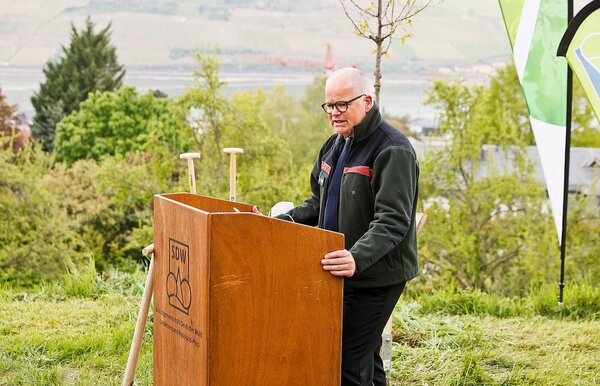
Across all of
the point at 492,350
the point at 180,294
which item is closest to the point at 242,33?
the point at 492,350

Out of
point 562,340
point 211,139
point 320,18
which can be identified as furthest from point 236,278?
point 320,18

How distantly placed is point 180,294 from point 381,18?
1.84 m

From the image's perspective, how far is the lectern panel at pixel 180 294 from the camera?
2.71 metres

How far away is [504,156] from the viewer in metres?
25.0

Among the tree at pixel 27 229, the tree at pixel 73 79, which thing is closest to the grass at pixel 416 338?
the tree at pixel 27 229

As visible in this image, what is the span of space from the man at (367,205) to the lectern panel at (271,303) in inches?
8.2

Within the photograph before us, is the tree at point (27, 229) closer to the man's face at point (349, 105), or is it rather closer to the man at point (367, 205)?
the man at point (367, 205)

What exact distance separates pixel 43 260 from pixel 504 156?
13.2m

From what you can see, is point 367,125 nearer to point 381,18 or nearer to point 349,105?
point 349,105

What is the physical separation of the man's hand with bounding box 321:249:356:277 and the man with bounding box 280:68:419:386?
0.32 ft

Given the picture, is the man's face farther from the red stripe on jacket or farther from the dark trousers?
the dark trousers

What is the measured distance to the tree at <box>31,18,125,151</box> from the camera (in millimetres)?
51031

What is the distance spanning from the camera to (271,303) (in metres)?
2.79

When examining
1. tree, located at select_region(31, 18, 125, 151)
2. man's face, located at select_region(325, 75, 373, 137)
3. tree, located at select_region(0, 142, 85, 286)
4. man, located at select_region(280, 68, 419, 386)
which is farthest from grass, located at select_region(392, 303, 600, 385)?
tree, located at select_region(31, 18, 125, 151)
